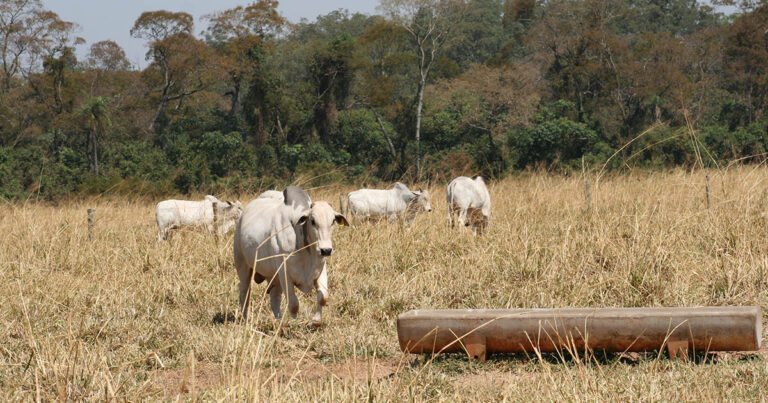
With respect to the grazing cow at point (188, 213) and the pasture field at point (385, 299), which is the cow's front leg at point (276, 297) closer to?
the pasture field at point (385, 299)

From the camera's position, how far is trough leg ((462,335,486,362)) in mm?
4742

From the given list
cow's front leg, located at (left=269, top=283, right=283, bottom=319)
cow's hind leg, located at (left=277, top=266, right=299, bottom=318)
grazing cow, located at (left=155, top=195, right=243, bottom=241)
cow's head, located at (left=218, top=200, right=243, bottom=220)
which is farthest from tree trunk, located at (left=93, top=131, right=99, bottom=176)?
cow's hind leg, located at (left=277, top=266, right=299, bottom=318)

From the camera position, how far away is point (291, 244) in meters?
5.94

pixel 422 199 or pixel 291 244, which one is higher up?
pixel 291 244

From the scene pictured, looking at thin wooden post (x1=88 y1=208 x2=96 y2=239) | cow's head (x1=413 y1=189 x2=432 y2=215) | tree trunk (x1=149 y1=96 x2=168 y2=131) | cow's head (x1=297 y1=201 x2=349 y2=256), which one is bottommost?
cow's head (x1=413 y1=189 x2=432 y2=215)

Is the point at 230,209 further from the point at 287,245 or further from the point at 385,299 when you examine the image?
the point at 287,245

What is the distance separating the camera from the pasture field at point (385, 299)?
388cm

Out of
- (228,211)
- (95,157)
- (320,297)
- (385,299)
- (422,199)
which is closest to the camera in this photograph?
(320,297)

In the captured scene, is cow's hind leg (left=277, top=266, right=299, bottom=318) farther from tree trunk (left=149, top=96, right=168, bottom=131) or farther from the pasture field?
tree trunk (left=149, top=96, right=168, bottom=131)

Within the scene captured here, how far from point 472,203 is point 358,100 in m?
19.9

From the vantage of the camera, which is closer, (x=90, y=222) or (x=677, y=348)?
(x=677, y=348)

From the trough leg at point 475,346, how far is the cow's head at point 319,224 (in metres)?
1.29

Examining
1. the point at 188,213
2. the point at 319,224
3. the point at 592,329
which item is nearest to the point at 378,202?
the point at 188,213

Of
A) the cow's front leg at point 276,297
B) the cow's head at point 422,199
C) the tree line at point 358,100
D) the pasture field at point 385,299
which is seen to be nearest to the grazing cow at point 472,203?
the pasture field at point 385,299
